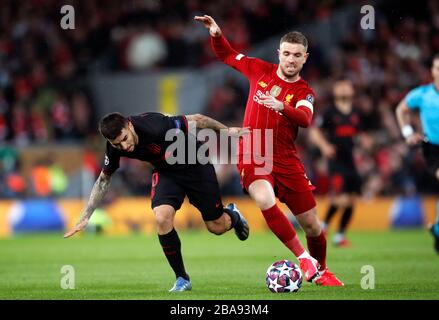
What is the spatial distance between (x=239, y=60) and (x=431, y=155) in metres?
3.53

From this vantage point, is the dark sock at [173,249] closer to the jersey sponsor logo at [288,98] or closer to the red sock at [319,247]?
the red sock at [319,247]

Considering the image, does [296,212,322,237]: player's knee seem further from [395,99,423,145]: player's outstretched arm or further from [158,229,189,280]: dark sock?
[395,99,423,145]: player's outstretched arm

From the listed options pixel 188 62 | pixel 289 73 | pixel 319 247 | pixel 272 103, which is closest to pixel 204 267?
pixel 319 247

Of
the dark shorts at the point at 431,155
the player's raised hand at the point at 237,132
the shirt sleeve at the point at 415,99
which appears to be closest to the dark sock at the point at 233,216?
the player's raised hand at the point at 237,132

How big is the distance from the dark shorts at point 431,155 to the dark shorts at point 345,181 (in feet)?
11.5

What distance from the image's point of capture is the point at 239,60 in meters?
9.75

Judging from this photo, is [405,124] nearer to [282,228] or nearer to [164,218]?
[282,228]

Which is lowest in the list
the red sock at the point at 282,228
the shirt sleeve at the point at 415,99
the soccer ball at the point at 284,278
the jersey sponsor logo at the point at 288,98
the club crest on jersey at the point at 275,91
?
the soccer ball at the point at 284,278

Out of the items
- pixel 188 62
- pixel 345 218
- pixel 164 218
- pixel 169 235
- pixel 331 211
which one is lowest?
pixel 169 235

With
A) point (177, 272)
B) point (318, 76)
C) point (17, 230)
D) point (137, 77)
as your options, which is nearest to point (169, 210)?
point (177, 272)

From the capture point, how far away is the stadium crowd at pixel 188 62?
21125 millimetres

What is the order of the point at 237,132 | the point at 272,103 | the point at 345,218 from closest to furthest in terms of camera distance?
the point at 272,103 → the point at 237,132 → the point at 345,218

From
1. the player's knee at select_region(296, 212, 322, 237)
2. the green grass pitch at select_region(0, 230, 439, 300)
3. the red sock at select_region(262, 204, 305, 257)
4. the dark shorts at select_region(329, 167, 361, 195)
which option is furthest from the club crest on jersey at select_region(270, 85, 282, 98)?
the dark shorts at select_region(329, 167, 361, 195)
